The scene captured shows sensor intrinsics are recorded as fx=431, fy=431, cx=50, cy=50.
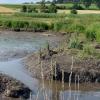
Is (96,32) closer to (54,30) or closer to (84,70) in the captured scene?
(54,30)

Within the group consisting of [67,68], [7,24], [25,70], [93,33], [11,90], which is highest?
[11,90]

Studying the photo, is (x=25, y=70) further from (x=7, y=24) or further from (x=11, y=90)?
(x=7, y=24)

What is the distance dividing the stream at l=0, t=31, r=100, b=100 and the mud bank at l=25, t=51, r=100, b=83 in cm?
40

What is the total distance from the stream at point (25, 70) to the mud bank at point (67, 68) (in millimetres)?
403

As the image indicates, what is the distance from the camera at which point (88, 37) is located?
36.0m

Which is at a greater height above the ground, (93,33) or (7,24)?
(93,33)

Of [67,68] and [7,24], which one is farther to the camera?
[7,24]

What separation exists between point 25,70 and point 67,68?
2.70 meters

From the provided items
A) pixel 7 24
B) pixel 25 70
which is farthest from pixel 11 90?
pixel 7 24

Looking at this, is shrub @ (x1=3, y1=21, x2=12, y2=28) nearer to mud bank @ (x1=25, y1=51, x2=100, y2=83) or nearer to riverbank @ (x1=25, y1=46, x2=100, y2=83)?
riverbank @ (x1=25, y1=46, x2=100, y2=83)

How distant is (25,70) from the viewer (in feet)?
74.3

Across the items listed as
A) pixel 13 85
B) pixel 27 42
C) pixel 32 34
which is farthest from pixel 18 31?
pixel 13 85

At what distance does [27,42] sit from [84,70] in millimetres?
17193

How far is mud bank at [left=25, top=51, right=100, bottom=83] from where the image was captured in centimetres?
2017
